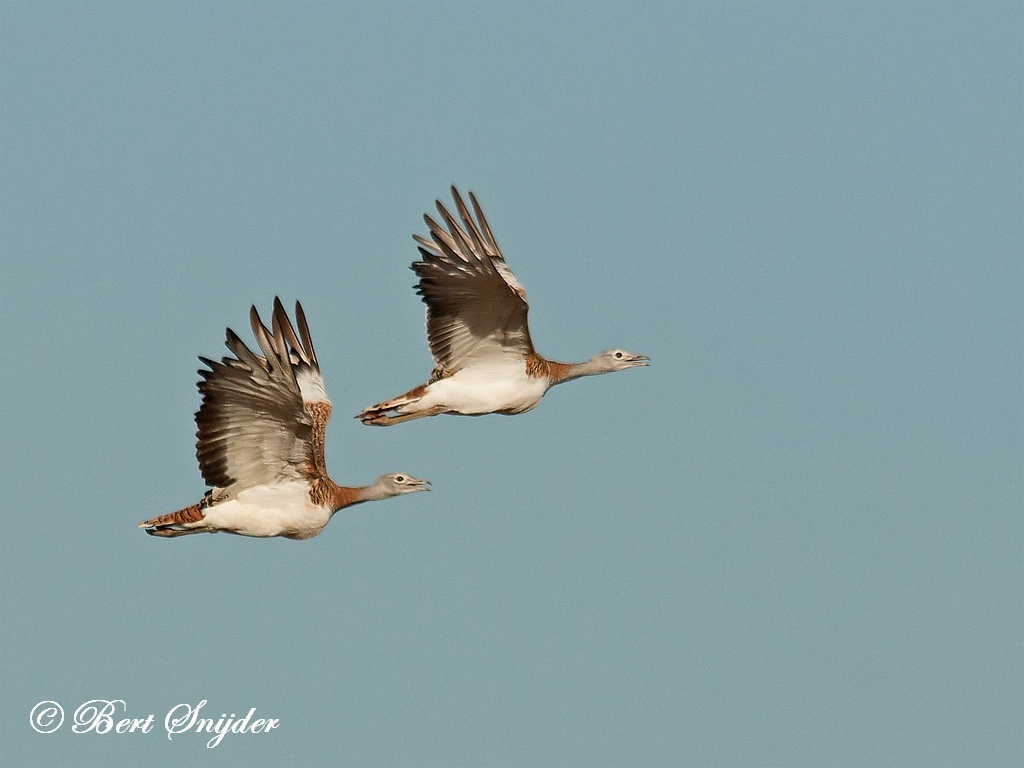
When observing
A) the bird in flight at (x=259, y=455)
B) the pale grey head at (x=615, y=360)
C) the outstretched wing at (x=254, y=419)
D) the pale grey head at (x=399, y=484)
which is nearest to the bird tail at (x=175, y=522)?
the bird in flight at (x=259, y=455)

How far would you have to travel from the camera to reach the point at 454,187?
31.9 meters

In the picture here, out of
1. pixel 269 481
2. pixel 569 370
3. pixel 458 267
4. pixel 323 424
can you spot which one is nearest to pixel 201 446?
pixel 269 481

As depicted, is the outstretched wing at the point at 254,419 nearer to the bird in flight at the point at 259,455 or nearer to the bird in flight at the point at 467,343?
the bird in flight at the point at 259,455

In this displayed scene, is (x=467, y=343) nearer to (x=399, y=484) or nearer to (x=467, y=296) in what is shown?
(x=467, y=296)

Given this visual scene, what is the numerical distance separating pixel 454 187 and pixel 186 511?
732cm

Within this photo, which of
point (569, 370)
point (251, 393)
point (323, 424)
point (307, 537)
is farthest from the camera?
point (569, 370)

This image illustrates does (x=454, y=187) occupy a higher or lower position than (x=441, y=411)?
higher

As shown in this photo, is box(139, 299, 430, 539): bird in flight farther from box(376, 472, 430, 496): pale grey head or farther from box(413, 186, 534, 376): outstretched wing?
box(413, 186, 534, 376): outstretched wing

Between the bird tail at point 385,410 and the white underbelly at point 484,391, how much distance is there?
0.71 ft

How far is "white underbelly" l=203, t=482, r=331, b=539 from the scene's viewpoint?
28016 millimetres

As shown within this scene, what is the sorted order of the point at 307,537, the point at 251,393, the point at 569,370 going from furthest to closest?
the point at 569,370 → the point at 307,537 → the point at 251,393

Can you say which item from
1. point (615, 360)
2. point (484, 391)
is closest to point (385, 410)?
point (484, 391)

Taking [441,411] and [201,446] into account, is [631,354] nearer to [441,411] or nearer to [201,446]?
[441,411]

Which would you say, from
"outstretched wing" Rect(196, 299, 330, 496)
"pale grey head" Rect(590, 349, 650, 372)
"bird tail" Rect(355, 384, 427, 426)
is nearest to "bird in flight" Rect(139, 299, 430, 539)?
"outstretched wing" Rect(196, 299, 330, 496)
